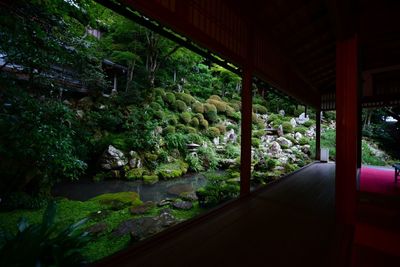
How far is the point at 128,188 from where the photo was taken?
6.05m

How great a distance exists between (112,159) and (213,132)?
18.1 ft

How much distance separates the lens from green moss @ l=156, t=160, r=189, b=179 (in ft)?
24.0

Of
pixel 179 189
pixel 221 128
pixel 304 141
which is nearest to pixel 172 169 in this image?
pixel 179 189

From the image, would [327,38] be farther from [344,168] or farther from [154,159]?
[154,159]

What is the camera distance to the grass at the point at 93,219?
2.76 metres

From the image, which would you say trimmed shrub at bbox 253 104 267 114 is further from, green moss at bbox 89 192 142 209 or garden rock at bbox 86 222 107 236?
garden rock at bbox 86 222 107 236

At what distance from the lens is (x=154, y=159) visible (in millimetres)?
7902

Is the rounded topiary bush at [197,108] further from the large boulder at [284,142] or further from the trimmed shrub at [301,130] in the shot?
the trimmed shrub at [301,130]

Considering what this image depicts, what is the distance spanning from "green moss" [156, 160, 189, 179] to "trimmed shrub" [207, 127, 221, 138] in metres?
3.05

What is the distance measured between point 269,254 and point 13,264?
2193 millimetres

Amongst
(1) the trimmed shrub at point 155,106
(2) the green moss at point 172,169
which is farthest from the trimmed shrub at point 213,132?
(2) the green moss at point 172,169

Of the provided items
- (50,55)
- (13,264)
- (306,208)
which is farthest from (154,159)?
(13,264)

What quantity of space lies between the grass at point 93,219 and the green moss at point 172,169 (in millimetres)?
2366

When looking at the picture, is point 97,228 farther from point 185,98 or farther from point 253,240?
point 185,98
